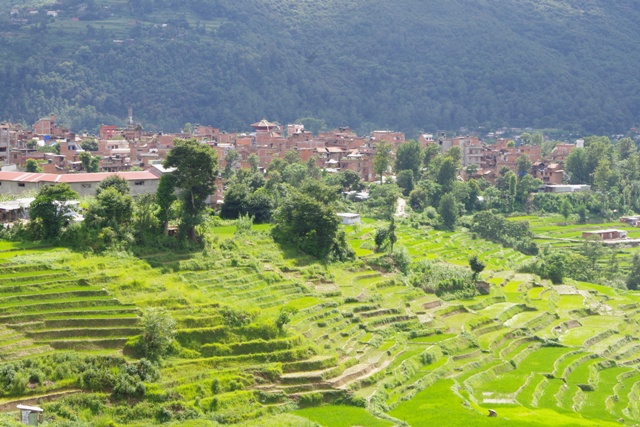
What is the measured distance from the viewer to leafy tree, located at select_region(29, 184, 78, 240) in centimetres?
3212

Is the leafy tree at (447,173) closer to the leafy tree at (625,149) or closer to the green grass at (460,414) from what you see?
the leafy tree at (625,149)

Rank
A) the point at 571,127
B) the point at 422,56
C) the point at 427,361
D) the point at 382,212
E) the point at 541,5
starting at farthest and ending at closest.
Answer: the point at 541,5, the point at 422,56, the point at 571,127, the point at 382,212, the point at 427,361

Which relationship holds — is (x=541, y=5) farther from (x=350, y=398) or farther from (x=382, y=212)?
(x=350, y=398)

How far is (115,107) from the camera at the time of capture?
377ft

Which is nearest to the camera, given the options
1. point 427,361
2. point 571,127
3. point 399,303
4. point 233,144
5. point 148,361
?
point 148,361

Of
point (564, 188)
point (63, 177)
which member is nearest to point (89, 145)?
point (63, 177)

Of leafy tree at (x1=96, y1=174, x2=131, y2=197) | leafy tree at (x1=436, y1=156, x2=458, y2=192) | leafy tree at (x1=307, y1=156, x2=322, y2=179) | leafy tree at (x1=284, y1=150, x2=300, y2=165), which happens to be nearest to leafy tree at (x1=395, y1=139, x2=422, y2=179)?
leafy tree at (x1=436, y1=156, x2=458, y2=192)

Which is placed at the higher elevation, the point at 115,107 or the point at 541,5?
the point at 541,5

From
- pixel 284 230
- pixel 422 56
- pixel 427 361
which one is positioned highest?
pixel 422 56

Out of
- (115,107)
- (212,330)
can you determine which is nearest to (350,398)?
(212,330)

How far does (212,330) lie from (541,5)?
142 m

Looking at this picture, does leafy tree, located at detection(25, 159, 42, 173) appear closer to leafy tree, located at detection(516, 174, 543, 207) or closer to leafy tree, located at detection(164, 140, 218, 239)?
leafy tree, located at detection(164, 140, 218, 239)

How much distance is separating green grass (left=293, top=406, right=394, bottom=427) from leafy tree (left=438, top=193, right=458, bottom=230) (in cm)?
3225

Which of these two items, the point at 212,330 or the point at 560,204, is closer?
the point at 212,330
